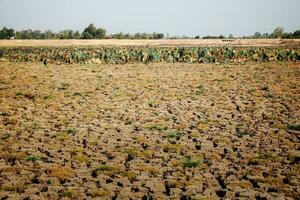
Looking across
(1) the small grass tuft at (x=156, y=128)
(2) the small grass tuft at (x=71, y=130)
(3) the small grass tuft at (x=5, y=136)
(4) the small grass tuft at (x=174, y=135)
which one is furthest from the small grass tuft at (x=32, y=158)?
(1) the small grass tuft at (x=156, y=128)

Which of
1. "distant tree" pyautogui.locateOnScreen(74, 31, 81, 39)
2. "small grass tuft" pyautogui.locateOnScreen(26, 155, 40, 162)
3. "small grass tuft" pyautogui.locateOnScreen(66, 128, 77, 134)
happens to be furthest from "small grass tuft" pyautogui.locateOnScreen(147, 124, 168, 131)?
"distant tree" pyautogui.locateOnScreen(74, 31, 81, 39)

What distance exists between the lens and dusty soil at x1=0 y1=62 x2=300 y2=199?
597 centimetres

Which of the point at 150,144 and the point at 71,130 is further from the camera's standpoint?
the point at 71,130

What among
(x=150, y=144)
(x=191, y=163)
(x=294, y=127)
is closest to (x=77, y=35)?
(x=294, y=127)

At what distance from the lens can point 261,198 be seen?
5.54m

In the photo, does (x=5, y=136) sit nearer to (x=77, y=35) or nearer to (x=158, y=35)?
(x=158, y=35)

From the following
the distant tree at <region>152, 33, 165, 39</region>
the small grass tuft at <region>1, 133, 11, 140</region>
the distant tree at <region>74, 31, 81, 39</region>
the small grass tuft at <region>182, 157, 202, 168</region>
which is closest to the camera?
the small grass tuft at <region>182, 157, 202, 168</region>

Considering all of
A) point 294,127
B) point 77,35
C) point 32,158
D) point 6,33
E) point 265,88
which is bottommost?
point 32,158

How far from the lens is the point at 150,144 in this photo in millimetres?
8391

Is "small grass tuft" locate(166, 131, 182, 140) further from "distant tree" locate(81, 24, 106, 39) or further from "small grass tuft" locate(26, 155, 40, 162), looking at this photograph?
"distant tree" locate(81, 24, 106, 39)

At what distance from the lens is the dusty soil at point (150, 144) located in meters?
5.97

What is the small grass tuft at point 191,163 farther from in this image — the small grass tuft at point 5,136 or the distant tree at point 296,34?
the distant tree at point 296,34

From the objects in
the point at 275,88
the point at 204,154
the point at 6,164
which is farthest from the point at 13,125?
the point at 275,88

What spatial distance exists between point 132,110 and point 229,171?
19.6 feet
